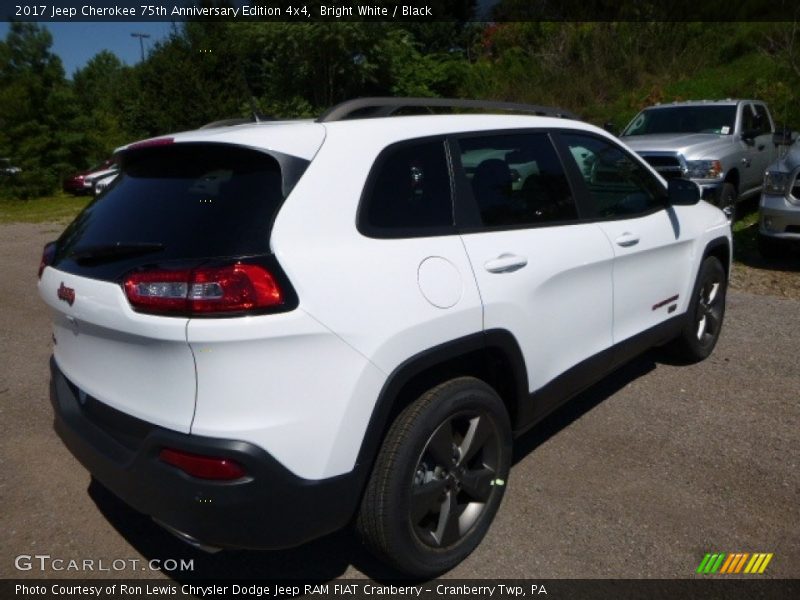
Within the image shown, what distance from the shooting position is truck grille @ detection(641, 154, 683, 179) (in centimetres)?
866

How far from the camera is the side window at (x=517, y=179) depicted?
3062mm

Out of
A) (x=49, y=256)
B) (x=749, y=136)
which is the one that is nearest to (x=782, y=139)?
(x=749, y=136)

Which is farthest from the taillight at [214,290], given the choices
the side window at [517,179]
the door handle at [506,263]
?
the side window at [517,179]

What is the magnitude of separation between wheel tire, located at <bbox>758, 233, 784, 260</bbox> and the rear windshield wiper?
7284mm

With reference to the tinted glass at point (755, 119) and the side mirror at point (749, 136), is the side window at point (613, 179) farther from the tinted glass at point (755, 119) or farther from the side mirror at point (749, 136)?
the tinted glass at point (755, 119)

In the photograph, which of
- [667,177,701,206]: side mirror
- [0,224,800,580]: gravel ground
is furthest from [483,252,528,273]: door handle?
[667,177,701,206]: side mirror

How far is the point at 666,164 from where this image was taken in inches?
344

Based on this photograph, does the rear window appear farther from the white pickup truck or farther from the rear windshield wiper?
the white pickup truck

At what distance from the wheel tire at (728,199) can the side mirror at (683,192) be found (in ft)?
16.2

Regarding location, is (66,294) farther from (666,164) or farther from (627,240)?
(666,164)

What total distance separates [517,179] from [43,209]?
2004 centimetres

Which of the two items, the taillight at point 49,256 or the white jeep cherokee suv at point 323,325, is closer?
the white jeep cherokee suv at point 323,325

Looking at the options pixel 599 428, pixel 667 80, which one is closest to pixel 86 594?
pixel 599 428

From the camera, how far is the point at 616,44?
71.9ft
